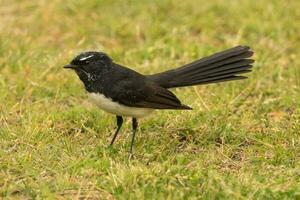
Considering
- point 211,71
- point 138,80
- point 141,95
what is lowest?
point 141,95

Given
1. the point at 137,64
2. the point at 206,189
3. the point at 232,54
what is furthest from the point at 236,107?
the point at 206,189

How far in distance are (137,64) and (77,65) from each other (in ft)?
7.68

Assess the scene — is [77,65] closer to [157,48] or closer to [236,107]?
[236,107]

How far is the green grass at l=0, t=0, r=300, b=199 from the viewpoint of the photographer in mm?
5422

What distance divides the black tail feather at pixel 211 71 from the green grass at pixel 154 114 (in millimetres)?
499

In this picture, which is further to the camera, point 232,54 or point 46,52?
point 46,52

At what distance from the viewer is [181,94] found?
7809 mm

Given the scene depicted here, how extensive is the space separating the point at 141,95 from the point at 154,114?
2.97 ft

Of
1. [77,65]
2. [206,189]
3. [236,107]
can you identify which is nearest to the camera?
[206,189]

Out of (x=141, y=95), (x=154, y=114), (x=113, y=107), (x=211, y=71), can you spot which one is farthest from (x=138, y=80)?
(x=154, y=114)

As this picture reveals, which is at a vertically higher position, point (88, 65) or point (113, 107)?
point (88, 65)

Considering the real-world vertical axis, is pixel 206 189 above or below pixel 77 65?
below

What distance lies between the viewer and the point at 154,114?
7.24 metres

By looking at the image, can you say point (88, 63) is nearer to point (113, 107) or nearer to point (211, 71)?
point (113, 107)
